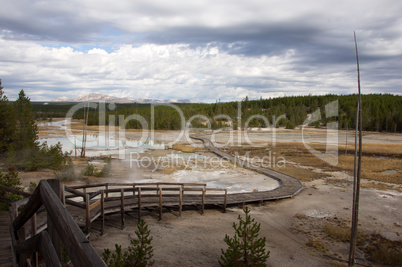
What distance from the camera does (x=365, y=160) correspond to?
1569 inches

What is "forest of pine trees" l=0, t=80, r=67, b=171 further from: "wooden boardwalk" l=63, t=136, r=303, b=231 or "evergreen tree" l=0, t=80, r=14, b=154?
"wooden boardwalk" l=63, t=136, r=303, b=231

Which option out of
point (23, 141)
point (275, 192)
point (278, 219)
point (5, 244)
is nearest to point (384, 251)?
point (278, 219)

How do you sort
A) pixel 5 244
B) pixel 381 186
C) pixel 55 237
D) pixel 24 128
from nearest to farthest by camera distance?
pixel 55 237 → pixel 5 244 → pixel 381 186 → pixel 24 128

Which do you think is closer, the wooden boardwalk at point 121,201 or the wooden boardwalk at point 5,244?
the wooden boardwalk at point 5,244

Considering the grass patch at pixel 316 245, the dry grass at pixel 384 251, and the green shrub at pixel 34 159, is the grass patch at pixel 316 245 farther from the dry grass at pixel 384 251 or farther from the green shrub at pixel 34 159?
the green shrub at pixel 34 159

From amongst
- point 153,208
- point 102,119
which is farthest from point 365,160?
point 102,119

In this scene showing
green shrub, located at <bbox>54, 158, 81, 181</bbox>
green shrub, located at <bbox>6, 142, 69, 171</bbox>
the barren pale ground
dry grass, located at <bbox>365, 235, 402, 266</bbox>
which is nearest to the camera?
the barren pale ground

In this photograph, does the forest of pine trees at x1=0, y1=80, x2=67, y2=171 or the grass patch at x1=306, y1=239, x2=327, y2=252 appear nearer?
the grass patch at x1=306, y1=239, x2=327, y2=252

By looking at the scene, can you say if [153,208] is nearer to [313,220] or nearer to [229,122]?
[313,220]

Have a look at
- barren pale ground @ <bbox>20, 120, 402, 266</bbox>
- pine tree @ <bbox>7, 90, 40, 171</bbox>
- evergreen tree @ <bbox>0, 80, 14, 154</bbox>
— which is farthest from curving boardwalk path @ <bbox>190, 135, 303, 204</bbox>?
evergreen tree @ <bbox>0, 80, 14, 154</bbox>

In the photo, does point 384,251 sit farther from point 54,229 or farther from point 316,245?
point 54,229

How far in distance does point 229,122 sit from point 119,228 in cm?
11436

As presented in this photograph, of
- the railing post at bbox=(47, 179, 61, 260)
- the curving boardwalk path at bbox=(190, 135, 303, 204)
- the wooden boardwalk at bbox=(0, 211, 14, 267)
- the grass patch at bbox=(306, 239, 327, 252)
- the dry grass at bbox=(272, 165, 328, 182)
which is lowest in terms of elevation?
the dry grass at bbox=(272, 165, 328, 182)

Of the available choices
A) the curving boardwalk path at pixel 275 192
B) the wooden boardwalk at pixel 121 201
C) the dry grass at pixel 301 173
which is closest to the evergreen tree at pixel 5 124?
the wooden boardwalk at pixel 121 201
